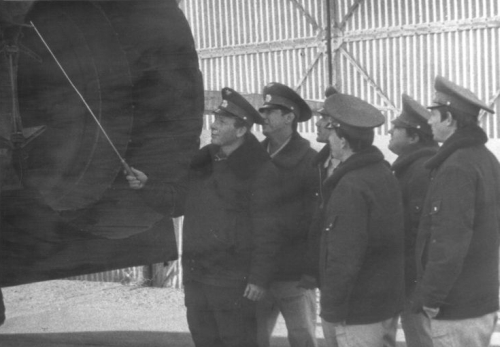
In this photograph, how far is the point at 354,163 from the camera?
4520 millimetres

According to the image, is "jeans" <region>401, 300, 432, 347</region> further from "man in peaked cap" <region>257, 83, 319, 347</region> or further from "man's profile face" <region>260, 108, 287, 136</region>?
"man's profile face" <region>260, 108, 287, 136</region>

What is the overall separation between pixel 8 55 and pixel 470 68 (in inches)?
292

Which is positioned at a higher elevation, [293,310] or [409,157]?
[409,157]

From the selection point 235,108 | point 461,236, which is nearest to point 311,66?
point 235,108

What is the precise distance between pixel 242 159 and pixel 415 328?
128cm

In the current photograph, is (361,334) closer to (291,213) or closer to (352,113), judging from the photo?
(352,113)

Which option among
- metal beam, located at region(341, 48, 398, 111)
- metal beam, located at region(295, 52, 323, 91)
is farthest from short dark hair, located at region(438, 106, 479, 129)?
metal beam, located at region(295, 52, 323, 91)

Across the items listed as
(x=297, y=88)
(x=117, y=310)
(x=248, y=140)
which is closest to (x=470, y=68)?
→ (x=297, y=88)

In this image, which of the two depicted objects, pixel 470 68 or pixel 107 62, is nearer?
pixel 107 62

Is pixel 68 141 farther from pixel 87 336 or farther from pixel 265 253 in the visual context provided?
pixel 87 336

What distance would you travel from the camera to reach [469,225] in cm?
421

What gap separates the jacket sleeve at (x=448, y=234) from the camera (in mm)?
4180

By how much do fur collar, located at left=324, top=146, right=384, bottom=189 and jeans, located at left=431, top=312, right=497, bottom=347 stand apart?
675mm

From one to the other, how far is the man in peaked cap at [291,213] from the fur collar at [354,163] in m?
0.66
